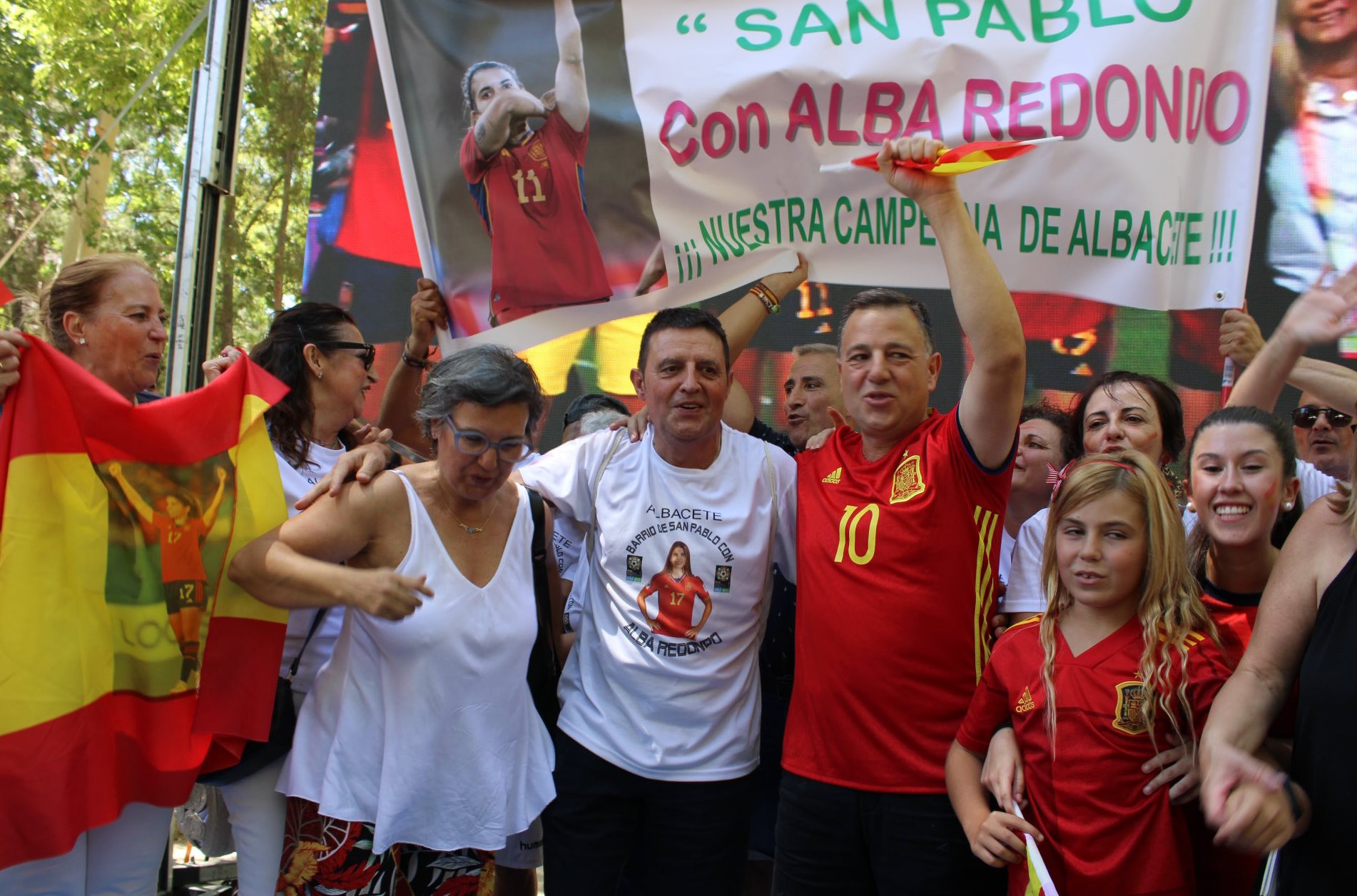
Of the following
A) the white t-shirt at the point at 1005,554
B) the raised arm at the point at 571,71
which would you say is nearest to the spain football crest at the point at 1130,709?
the white t-shirt at the point at 1005,554

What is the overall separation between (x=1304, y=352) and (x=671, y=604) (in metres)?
1.79

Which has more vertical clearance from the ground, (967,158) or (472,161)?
(472,161)

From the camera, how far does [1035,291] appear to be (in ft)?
11.6

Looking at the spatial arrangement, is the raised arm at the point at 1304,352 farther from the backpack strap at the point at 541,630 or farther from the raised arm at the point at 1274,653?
the backpack strap at the point at 541,630

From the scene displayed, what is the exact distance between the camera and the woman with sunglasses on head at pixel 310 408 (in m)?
2.64

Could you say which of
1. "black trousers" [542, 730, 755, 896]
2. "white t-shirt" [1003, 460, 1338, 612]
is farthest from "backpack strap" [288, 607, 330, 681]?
"white t-shirt" [1003, 460, 1338, 612]

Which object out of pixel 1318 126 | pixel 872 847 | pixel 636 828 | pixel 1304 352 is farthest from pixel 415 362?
pixel 1318 126

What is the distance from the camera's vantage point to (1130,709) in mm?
2115

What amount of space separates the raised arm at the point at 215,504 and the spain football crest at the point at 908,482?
165cm

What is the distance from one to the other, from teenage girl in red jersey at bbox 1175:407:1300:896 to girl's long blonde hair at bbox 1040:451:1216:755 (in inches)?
4.3

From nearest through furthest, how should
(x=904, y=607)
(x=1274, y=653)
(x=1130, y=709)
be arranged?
(x=1274, y=653)
(x=1130, y=709)
(x=904, y=607)

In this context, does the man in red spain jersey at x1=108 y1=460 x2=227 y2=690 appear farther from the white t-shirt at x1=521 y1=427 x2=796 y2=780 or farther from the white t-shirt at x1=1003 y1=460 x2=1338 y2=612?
the white t-shirt at x1=1003 y1=460 x2=1338 y2=612

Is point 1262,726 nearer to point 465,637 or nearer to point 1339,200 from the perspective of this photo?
point 465,637

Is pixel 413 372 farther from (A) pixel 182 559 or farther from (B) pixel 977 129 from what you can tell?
(B) pixel 977 129
